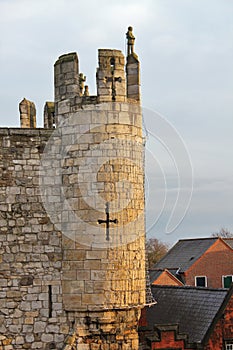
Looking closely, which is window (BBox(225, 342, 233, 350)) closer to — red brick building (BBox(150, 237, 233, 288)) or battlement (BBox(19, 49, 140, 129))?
battlement (BBox(19, 49, 140, 129))

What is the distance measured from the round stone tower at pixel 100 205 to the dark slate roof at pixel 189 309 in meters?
3.86

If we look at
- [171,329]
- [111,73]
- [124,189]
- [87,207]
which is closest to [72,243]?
[87,207]

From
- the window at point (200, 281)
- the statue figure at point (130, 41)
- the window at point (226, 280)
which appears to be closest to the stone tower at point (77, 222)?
the statue figure at point (130, 41)

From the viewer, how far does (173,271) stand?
37250mm

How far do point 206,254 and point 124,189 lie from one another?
27.2 meters

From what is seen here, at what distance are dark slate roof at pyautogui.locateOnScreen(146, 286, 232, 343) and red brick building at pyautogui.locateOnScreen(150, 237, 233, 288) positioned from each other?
708 inches

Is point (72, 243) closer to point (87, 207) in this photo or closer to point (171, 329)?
point (87, 207)

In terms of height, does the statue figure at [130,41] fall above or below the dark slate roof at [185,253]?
above

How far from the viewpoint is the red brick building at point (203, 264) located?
3709 centimetres

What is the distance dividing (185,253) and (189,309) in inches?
888

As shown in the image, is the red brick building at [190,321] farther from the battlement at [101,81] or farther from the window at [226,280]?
the window at [226,280]

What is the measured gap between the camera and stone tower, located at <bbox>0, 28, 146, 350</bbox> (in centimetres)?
1150

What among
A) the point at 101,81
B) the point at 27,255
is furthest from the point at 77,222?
the point at 101,81

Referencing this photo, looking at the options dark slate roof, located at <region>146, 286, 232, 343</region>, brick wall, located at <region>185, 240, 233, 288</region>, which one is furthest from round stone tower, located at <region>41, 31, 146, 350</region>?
brick wall, located at <region>185, 240, 233, 288</region>
